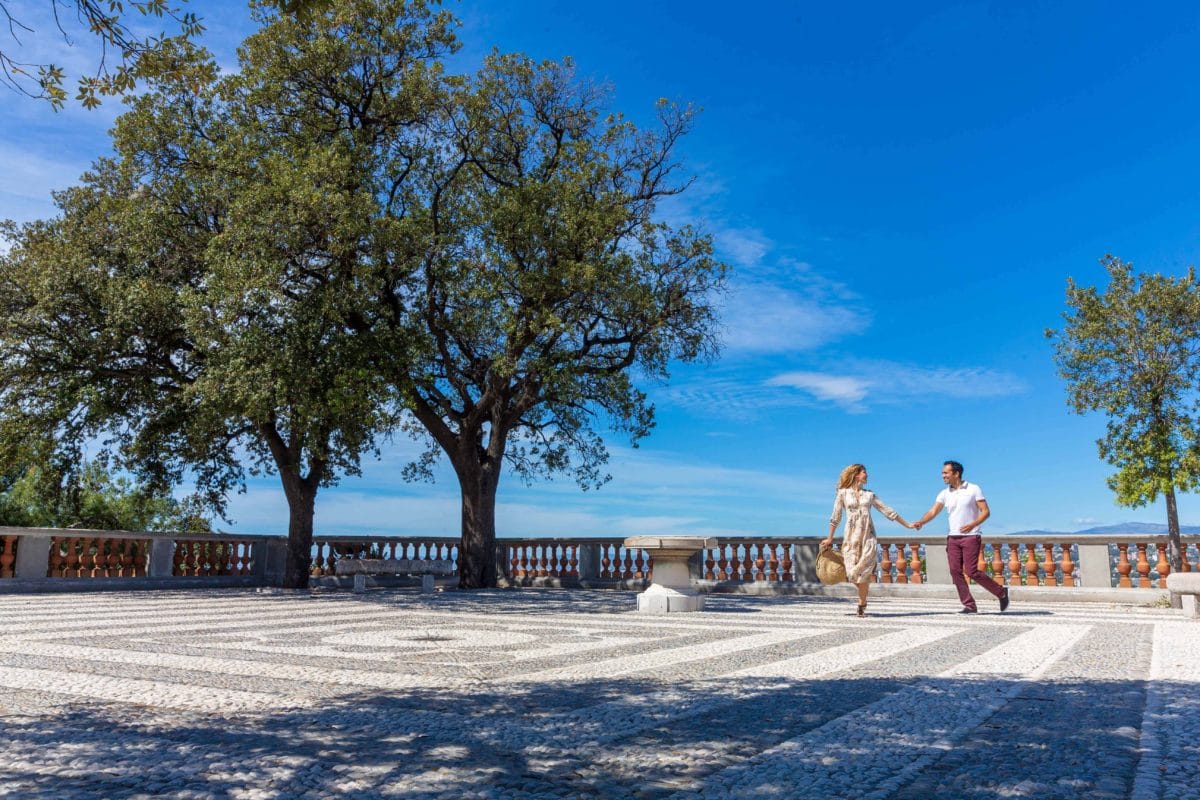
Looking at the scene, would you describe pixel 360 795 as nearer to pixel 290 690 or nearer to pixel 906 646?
pixel 290 690

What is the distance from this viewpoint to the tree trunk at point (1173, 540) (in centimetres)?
1374

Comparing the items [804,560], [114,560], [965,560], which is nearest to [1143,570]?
[965,560]

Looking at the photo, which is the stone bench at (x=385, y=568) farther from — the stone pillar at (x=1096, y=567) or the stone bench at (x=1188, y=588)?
the stone bench at (x=1188, y=588)

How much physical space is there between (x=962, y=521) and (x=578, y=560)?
407 inches

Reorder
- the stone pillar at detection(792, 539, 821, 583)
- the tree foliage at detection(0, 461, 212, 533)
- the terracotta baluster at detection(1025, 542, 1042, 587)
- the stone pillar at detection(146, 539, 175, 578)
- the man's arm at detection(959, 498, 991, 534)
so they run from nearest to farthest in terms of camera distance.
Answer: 1. the man's arm at detection(959, 498, 991, 534)
2. the terracotta baluster at detection(1025, 542, 1042, 587)
3. the stone pillar at detection(792, 539, 821, 583)
4. the stone pillar at detection(146, 539, 175, 578)
5. the tree foliage at detection(0, 461, 212, 533)

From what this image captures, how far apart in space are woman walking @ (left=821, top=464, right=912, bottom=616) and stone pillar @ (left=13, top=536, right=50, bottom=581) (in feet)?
49.3

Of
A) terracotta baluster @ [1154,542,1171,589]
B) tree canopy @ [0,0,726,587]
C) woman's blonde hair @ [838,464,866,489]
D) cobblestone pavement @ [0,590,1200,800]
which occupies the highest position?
tree canopy @ [0,0,726,587]

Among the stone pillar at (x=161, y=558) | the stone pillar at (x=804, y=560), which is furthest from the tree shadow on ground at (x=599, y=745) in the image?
the stone pillar at (x=161, y=558)

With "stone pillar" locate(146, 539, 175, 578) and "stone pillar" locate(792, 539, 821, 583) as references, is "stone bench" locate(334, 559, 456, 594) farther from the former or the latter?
"stone pillar" locate(792, 539, 821, 583)

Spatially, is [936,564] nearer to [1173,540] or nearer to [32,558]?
[1173,540]

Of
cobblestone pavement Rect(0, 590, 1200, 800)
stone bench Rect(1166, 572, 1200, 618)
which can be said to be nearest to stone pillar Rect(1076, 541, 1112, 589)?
stone bench Rect(1166, 572, 1200, 618)

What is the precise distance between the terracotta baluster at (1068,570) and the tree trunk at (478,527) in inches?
446

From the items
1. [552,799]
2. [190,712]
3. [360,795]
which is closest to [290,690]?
[190,712]

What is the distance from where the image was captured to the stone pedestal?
11.9m
